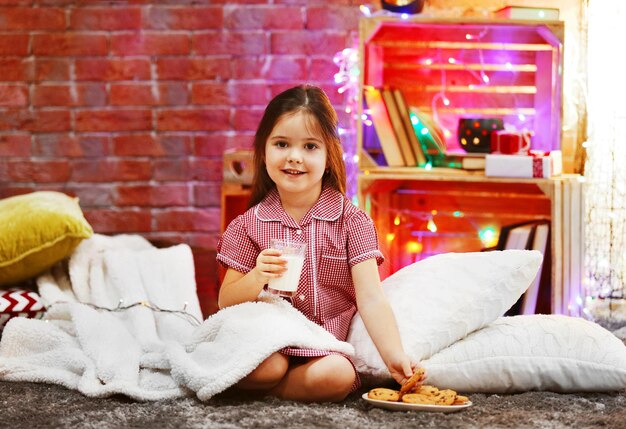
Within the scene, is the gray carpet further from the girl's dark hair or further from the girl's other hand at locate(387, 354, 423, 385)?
the girl's dark hair

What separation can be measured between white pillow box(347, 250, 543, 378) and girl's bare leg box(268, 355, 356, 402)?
107mm

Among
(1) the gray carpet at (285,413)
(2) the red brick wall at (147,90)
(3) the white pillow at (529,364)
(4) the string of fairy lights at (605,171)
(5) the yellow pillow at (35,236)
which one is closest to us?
(1) the gray carpet at (285,413)

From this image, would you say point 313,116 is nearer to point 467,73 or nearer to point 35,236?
point 35,236

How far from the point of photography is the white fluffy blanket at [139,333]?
1.88 metres

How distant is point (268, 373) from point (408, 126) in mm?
1300

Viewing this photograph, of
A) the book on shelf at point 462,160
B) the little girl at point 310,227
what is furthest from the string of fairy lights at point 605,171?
the little girl at point 310,227

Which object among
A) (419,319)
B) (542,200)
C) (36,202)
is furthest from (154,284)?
(542,200)

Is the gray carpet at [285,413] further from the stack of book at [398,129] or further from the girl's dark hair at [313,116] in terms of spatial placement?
the stack of book at [398,129]

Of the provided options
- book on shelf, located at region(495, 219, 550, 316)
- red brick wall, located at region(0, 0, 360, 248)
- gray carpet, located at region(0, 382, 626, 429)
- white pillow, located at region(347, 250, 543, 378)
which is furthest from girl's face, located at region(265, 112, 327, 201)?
red brick wall, located at region(0, 0, 360, 248)

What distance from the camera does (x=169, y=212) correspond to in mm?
3344

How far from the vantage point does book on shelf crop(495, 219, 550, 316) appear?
280 centimetres

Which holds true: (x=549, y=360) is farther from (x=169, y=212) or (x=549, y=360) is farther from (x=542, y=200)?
(x=169, y=212)

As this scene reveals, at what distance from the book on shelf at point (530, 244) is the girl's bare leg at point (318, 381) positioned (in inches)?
41.5

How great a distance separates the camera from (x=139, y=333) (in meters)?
2.33
